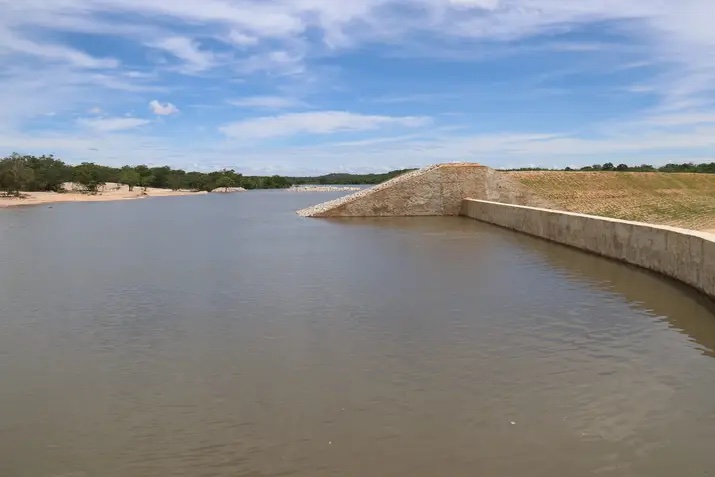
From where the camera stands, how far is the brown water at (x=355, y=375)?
5.04m

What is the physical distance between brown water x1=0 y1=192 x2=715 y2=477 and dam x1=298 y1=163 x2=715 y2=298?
690 mm

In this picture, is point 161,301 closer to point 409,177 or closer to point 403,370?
point 403,370

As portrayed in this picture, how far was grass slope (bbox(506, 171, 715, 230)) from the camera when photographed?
41.5 m

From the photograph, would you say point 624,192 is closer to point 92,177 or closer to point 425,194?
point 425,194

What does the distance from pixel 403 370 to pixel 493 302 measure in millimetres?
4642

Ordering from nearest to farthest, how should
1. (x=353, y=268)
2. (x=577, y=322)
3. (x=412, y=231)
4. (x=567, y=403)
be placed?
(x=567, y=403) < (x=577, y=322) < (x=353, y=268) < (x=412, y=231)

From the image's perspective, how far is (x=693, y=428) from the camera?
5488 millimetres

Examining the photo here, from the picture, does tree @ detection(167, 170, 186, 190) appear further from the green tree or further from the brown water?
the brown water

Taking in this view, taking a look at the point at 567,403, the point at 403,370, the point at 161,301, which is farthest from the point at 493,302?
→ the point at 161,301

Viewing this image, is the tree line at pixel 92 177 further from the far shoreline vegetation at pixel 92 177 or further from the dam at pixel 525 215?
the dam at pixel 525 215

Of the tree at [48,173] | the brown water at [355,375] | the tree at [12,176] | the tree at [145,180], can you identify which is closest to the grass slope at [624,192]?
the brown water at [355,375]

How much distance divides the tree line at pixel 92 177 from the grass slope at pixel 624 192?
205 ft

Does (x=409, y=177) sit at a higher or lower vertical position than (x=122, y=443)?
higher

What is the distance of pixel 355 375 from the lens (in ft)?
23.1
